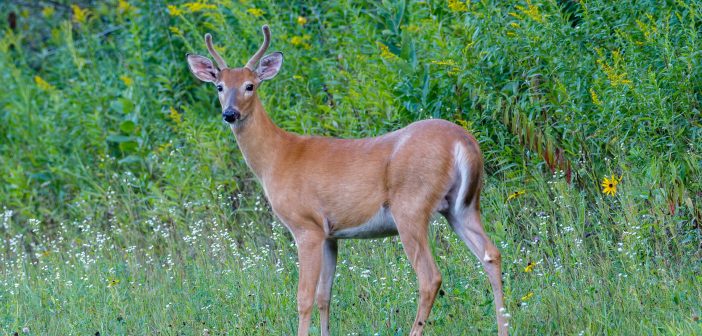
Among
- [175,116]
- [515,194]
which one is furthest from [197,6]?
[515,194]

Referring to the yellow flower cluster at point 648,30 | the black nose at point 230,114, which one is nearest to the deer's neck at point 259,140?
the black nose at point 230,114

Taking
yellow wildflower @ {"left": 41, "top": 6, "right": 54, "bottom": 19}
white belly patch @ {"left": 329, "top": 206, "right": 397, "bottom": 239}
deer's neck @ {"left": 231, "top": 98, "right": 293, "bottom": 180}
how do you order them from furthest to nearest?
1. yellow wildflower @ {"left": 41, "top": 6, "right": 54, "bottom": 19}
2. deer's neck @ {"left": 231, "top": 98, "right": 293, "bottom": 180}
3. white belly patch @ {"left": 329, "top": 206, "right": 397, "bottom": 239}

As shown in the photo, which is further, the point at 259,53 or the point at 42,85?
the point at 42,85

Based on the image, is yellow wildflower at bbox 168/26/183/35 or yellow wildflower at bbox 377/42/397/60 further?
yellow wildflower at bbox 168/26/183/35

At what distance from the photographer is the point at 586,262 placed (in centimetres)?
579

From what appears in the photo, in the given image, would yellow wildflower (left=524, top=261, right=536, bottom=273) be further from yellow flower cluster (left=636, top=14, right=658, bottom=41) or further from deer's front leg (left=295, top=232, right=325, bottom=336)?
yellow flower cluster (left=636, top=14, right=658, bottom=41)

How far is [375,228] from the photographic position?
570 centimetres

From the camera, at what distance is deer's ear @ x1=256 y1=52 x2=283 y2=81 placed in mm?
6398

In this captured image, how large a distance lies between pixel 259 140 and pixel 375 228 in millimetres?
916

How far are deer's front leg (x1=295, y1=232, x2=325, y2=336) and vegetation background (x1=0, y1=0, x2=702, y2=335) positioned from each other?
0.24 m

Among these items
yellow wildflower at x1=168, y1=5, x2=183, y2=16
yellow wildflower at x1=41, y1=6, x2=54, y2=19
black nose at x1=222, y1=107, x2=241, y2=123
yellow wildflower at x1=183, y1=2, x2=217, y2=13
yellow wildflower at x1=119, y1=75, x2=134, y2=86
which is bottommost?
yellow wildflower at x1=119, y1=75, x2=134, y2=86

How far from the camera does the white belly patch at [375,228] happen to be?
566 centimetres

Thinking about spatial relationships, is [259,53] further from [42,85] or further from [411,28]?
[42,85]

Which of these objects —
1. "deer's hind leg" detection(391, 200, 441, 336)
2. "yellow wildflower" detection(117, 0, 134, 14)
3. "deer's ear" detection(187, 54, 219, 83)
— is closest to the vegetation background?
"deer's hind leg" detection(391, 200, 441, 336)
